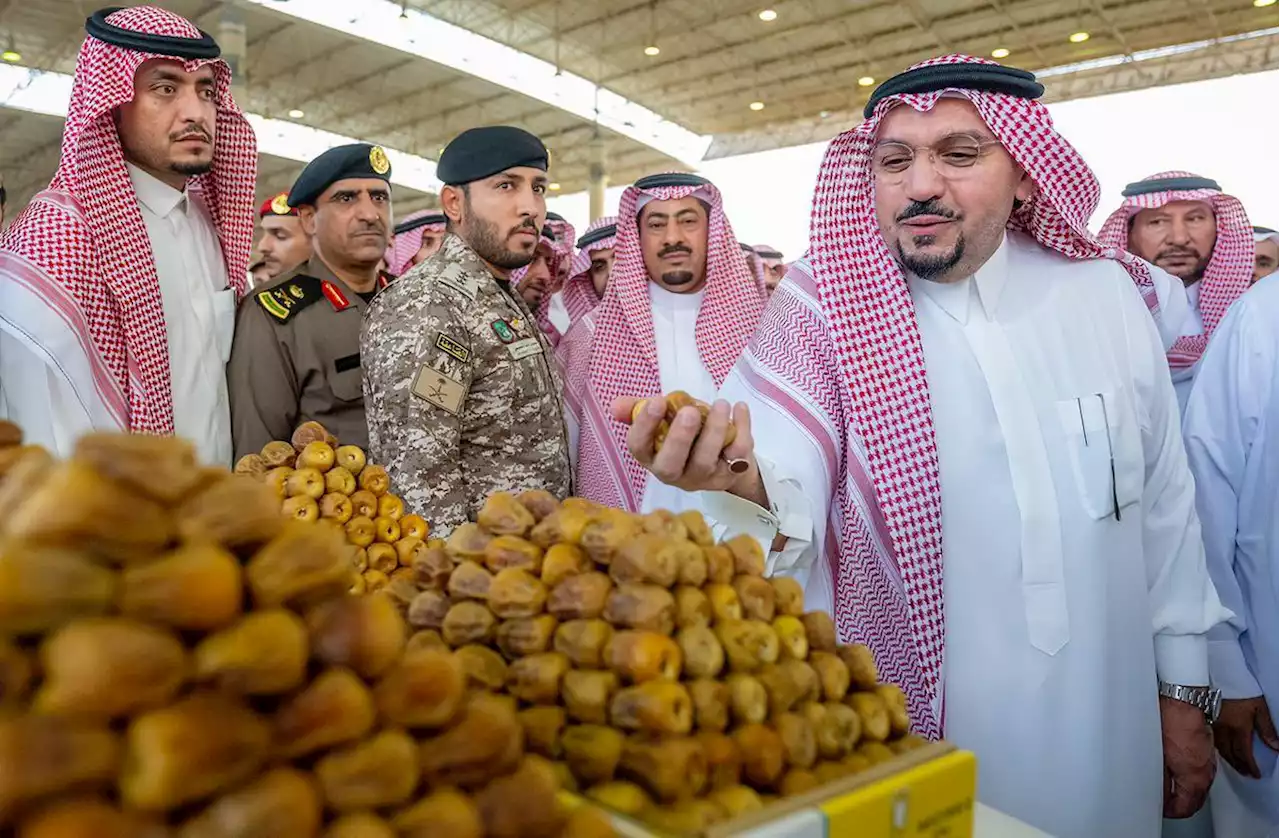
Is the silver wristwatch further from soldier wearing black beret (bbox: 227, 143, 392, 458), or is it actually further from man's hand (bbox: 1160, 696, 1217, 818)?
soldier wearing black beret (bbox: 227, 143, 392, 458)

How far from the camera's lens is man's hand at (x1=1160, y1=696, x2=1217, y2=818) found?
1.81 meters

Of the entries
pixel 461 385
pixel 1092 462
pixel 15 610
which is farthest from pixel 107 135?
pixel 1092 462

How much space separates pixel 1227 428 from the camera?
7.72ft

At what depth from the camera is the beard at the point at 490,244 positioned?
3092mm

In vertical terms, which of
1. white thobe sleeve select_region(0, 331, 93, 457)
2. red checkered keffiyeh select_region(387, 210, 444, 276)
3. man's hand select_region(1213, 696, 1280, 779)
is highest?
red checkered keffiyeh select_region(387, 210, 444, 276)

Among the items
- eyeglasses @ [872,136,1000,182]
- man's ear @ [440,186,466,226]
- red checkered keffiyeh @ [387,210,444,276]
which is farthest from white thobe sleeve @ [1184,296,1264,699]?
red checkered keffiyeh @ [387,210,444,276]

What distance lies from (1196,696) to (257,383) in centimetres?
254

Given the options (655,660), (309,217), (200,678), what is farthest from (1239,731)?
(309,217)

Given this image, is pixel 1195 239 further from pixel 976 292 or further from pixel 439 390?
pixel 439 390

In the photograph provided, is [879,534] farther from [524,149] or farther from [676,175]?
[676,175]

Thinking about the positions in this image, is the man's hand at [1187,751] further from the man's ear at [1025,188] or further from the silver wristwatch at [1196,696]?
the man's ear at [1025,188]

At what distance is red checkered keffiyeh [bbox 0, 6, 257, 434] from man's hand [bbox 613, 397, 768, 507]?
163 cm

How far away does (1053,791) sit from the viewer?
1.71 m

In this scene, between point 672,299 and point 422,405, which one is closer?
point 422,405
